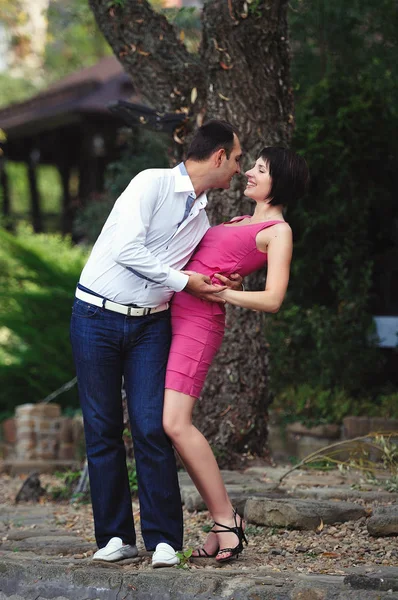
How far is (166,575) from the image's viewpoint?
3.62 meters

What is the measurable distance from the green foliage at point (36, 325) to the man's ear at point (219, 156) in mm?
6083

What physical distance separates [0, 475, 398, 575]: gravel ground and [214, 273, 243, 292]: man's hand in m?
1.10

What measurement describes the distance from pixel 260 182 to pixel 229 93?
2.22 m

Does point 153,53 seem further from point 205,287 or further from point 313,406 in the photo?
point 313,406

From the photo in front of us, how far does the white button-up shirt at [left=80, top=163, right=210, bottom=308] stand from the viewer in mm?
3684

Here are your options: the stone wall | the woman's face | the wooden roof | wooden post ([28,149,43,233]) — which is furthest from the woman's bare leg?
wooden post ([28,149,43,233])

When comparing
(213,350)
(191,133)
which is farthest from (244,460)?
(213,350)

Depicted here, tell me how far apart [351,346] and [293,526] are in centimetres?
361

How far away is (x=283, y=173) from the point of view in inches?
159

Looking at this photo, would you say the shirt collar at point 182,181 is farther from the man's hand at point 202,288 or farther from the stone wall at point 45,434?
the stone wall at point 45,434

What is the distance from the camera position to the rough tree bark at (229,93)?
6.07 metres

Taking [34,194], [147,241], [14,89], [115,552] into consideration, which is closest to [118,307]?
[147,241]

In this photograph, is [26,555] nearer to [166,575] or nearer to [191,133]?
[166,575]

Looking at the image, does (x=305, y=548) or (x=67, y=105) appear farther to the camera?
(x=67, y=105)
